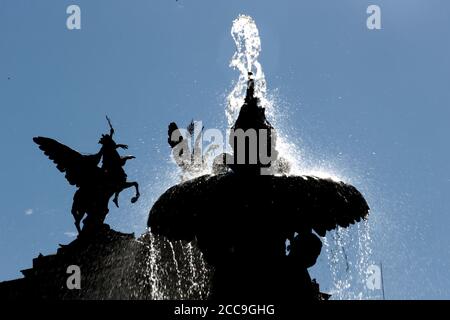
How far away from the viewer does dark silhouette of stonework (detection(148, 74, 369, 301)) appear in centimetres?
794

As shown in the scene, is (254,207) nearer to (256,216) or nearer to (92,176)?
(256,216)

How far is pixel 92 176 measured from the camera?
15125mm

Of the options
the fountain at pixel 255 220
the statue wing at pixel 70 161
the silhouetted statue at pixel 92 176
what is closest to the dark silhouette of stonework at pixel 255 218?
the fountain at pixel 255 220

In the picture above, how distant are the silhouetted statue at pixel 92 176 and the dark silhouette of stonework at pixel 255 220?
6.86 metres

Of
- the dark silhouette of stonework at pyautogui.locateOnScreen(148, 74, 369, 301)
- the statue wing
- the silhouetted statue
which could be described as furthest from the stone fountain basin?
the statue wing

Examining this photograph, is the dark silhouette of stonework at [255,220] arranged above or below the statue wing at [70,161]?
below

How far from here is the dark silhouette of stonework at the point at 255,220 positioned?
26.1 ft

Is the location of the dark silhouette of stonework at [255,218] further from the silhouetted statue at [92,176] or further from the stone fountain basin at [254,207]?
the silhouetted statue at [92,176]

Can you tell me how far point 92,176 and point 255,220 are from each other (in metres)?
7.89

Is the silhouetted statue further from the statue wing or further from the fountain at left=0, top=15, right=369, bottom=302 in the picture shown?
the fountain at left=0, top=15, right=369, bottom=302

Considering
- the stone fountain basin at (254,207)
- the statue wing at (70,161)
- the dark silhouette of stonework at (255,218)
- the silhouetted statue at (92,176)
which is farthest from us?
the statue wing at (70,161)

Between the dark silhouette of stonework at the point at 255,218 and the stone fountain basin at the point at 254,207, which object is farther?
the stone fountain basin at the point at 254,207
